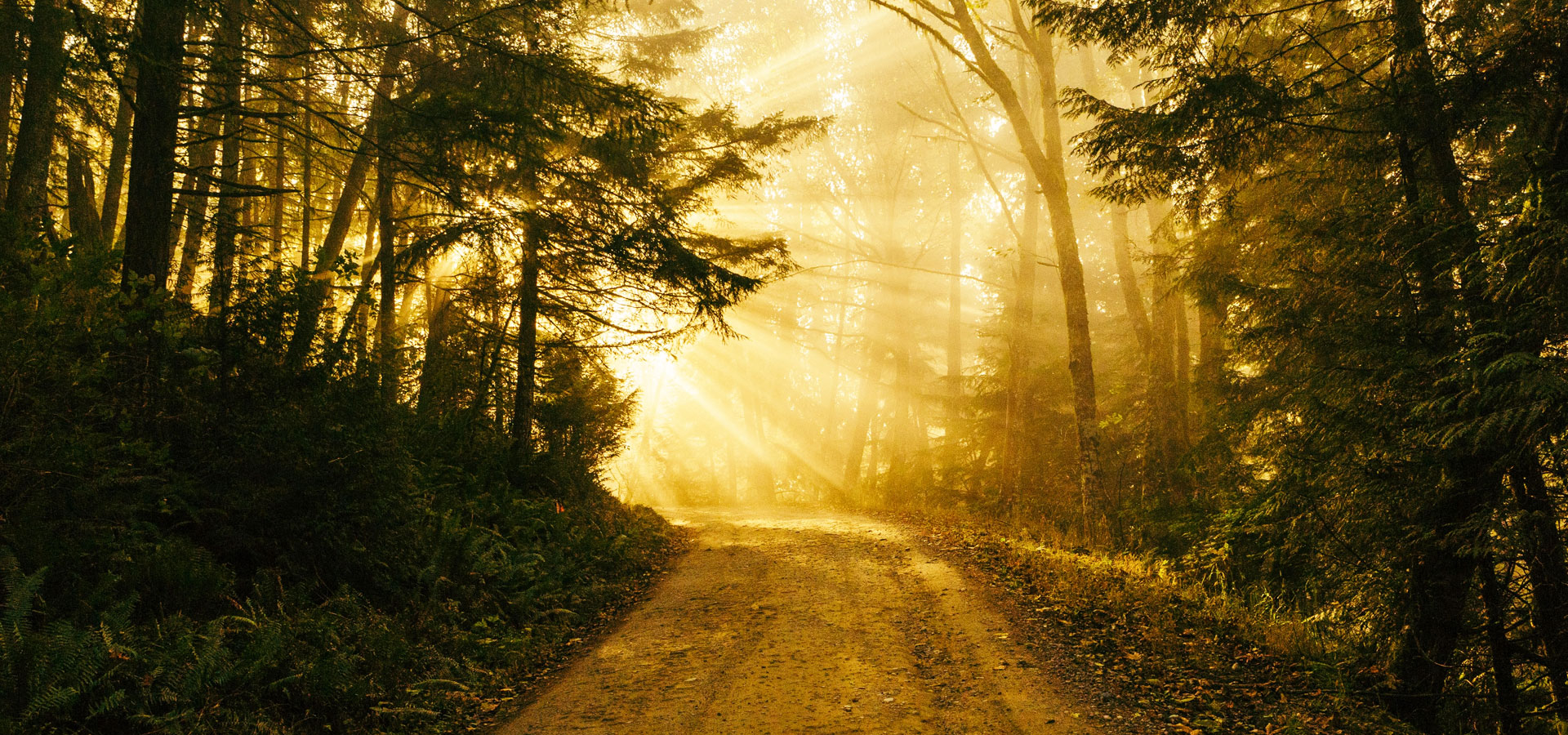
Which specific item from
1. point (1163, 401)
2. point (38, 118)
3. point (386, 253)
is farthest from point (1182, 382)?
point (38, 118)

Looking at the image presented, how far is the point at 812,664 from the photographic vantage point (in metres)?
6.89

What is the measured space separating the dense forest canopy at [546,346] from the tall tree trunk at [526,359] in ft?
0.40

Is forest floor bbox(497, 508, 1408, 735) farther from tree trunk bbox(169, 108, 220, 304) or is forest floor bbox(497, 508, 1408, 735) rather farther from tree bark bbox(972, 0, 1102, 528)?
tree trunk bbox(169, 108, 220, 304)

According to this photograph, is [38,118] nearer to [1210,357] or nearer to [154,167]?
[154,167]

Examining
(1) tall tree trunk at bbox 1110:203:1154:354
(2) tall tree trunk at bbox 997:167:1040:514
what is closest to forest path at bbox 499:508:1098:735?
(2) tall tree trunk at bbox 997:167:1040:514

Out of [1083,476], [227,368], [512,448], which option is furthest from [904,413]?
[227,368]

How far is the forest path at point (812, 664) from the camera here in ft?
18.8

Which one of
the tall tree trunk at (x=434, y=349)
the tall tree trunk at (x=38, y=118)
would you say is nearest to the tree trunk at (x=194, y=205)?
the tall tree trunk at (x=38, y=118)

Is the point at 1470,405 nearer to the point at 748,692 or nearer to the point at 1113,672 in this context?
the point at 1113,672

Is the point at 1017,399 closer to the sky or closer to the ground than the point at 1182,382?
closer to the ground

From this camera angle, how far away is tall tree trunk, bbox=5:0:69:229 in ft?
25.3

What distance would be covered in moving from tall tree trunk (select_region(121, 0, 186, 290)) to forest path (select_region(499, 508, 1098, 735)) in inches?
214

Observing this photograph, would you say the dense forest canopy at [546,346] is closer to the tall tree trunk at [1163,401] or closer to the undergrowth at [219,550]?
the undergrowth at [219,550]

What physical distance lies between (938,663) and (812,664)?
3.69 feet
